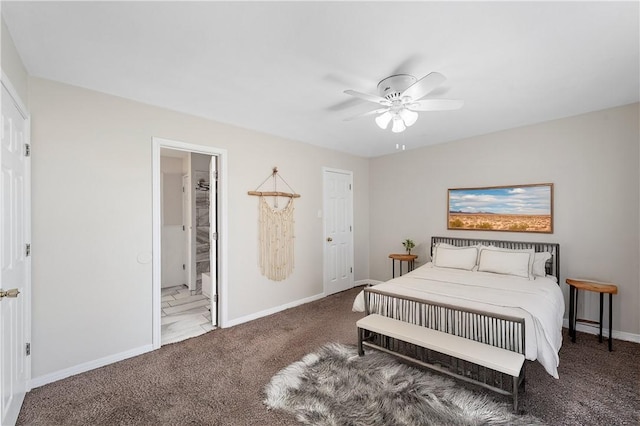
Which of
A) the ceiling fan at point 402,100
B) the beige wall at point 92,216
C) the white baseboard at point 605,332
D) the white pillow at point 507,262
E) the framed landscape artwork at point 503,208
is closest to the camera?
the ceiling fan at point 402,100

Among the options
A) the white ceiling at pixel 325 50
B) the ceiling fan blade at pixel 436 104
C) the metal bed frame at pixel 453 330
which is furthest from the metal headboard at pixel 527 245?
the ceiling fan blade at pixel 436 104

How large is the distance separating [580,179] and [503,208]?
0.84 m

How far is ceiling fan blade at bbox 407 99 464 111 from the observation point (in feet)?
7.34

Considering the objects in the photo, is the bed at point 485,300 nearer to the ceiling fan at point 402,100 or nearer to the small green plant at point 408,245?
the small green plant at point 408,245

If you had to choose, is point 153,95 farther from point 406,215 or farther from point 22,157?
point 406,215

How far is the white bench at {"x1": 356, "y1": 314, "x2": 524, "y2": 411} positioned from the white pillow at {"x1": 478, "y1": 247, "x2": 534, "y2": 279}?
149 cm

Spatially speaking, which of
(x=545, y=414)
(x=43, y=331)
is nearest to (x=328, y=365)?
(x=545, y=414)

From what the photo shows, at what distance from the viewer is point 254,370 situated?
2.51 m

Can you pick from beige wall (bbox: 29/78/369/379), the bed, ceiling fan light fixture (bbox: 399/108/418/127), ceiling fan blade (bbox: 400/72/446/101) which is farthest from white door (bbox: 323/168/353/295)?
ceiling fan blade (bbox: 400/72/446/101)

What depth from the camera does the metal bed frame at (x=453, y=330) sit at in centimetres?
211

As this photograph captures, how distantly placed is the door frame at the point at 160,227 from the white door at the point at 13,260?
90cm

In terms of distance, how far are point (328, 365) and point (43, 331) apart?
2356 mm

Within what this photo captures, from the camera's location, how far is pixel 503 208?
12.7 feet

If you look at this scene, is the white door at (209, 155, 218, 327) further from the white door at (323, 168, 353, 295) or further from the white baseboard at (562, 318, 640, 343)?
the white baseboard at (562, 318, 640, 343)
